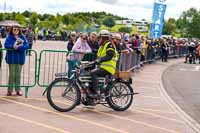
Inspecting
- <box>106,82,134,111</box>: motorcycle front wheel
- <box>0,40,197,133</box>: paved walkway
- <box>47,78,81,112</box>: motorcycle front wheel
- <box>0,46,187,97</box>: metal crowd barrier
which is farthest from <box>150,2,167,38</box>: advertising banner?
<box>47,78,81,112</box>: motorcycle front wheel

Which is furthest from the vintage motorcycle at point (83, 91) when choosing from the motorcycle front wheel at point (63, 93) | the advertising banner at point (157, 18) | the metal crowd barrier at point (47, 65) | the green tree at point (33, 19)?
the green tree at point (33, 19)

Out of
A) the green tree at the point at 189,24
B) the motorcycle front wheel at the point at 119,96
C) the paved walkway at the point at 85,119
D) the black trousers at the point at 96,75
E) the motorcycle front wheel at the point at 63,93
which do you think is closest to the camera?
the paved walkway at the point at 85,119

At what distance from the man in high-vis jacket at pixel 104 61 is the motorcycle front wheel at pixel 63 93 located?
0.42m

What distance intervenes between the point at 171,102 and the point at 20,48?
14.1 feet

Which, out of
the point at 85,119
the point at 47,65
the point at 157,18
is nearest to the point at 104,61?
the point at 85,119

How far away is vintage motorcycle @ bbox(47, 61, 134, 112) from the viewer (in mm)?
10547

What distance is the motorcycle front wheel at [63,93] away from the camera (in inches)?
413

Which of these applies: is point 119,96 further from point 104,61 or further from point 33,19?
point 33,19

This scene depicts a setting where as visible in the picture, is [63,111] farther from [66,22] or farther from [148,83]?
[66,22]

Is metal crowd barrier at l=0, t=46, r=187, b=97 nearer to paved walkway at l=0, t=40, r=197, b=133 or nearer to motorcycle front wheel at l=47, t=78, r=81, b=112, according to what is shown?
paved walkway at l=0, t=40, r=197, b=133

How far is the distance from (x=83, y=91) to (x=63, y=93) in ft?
1.40

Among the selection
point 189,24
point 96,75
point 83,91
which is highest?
point 189,24

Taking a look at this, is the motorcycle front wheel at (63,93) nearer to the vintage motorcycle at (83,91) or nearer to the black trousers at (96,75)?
the vintage motorcycle at (83,91)

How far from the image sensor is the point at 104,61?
10914mm
